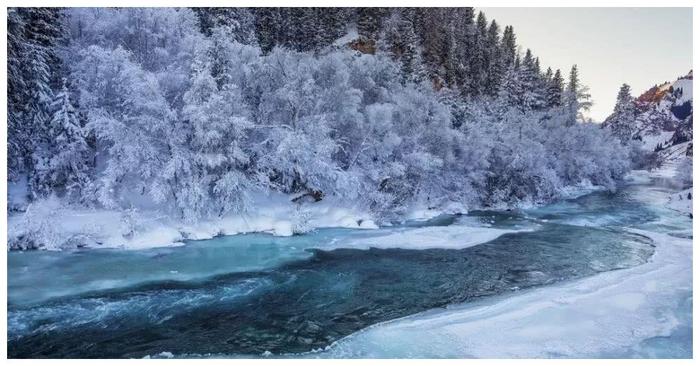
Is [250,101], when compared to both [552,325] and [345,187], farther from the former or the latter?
[552,325]

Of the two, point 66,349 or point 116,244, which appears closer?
point 66,349

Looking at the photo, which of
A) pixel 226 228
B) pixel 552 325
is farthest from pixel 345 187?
pixel 552 325

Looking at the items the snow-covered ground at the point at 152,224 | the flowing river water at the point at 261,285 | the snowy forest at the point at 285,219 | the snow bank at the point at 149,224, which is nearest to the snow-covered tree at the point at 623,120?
the snowy forest at the point at 285,219

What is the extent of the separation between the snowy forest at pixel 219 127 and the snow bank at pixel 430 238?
324 cm

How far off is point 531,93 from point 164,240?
42.0 meters

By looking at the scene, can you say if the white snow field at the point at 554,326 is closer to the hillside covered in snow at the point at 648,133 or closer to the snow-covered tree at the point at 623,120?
the hillside covered in snow at the point at 648,133

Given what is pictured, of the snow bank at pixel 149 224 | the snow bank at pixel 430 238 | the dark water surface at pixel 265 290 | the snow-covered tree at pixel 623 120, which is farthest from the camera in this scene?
the snow-covered tree at pixel 623 120

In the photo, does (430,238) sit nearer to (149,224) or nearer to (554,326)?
(554,326)

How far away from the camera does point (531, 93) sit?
4847 cm

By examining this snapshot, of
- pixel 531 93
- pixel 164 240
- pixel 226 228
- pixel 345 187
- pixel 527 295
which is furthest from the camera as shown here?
pixel 531 93

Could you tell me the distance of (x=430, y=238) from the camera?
723 inches

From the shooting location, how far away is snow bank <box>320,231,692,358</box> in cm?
827

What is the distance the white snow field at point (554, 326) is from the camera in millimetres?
8258

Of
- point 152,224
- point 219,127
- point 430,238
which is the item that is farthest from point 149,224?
point 430,238
